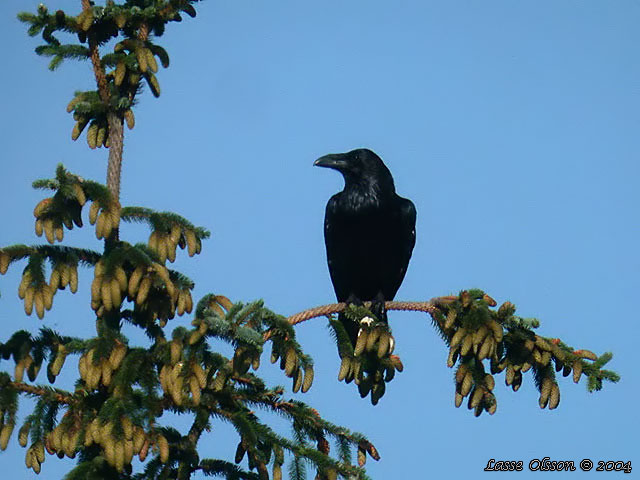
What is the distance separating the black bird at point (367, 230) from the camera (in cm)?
700

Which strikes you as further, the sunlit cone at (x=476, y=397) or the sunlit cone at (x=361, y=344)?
the sunlit cone at (x=361, y=344)

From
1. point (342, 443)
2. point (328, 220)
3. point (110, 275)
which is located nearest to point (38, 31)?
point (110, 275)

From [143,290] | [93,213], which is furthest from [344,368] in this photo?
[93,213]

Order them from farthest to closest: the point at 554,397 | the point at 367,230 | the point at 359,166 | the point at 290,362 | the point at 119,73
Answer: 1. the point at 359,166
2. the point at 367,230
3. the point at 554,397
4. the point at 119,73
5. the point at 290,362

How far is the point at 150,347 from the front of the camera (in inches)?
138

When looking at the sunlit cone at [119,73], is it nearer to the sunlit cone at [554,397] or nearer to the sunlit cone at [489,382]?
the sunlit cone at [489,382]

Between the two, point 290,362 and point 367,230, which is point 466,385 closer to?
point 290,362

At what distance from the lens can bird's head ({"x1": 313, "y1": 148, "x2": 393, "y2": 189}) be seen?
7.21 m

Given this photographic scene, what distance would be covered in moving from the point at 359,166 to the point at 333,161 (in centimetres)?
23

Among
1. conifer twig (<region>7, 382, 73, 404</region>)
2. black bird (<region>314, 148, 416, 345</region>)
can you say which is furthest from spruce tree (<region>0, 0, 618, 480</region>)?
black bird (<region>314, 148, 416, 345</region>)

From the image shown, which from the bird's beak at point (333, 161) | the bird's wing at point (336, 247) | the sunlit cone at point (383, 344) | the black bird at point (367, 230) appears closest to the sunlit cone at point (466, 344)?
the sunlit cone at point (383, 344)

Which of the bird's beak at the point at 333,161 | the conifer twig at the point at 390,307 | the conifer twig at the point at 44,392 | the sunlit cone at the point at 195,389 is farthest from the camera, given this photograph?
the bird's beak at the point at 333,161

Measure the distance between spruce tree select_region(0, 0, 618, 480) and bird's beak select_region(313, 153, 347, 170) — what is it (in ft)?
10.5

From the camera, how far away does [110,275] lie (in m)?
3.41
